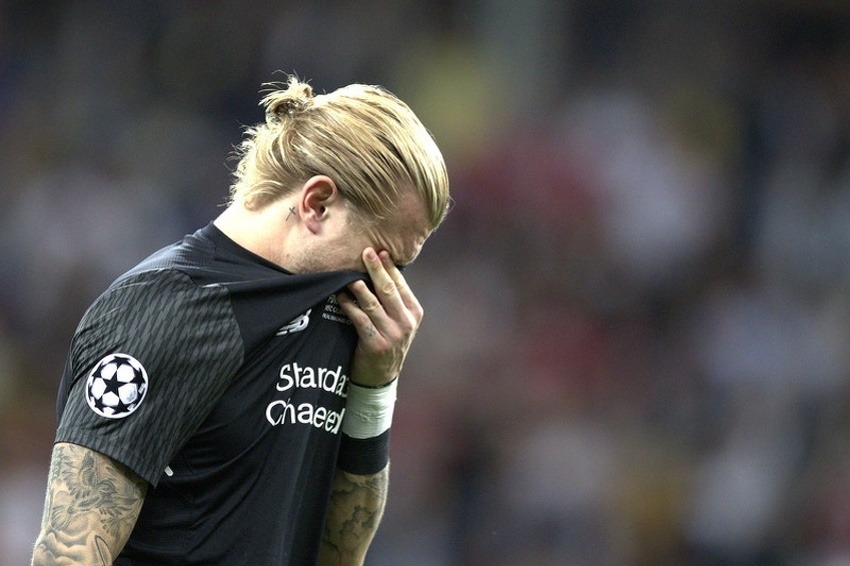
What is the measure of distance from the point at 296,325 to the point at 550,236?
6094 mm

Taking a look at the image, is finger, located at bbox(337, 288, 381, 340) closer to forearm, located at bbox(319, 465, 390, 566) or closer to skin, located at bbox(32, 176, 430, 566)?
skin, located at bbox(32, 176, 430, 566)

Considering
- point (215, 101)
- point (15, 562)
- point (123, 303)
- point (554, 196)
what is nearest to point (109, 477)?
point (123, 303)

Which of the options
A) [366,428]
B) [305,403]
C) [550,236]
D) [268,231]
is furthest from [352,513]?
[550,236]

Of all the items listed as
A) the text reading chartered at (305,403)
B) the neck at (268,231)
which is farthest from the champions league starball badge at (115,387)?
the neck at (268,231)

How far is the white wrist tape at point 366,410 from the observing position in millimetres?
2709

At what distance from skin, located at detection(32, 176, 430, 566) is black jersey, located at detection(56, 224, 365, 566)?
0.04m

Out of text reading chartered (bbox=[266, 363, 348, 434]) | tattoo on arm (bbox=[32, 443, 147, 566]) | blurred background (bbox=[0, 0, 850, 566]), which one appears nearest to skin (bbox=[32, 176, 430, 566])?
tattoo on arm (bbox=[32, 443, 147, 566])

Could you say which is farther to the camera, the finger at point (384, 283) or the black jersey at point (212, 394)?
the finger at point (384, 283)

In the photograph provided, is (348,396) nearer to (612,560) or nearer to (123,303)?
(123,303)

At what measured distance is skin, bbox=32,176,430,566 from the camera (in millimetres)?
2135

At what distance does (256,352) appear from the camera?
236 cm

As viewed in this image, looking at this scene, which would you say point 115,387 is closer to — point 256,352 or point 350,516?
point 256,352

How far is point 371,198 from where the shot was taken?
2.45m

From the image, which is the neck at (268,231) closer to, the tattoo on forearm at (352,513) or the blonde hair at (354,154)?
the blonde hair at (354,154)
